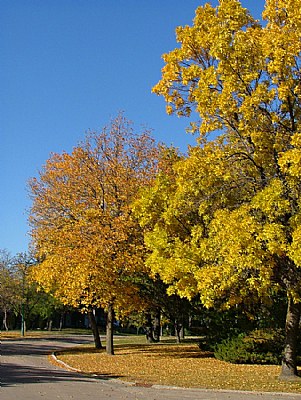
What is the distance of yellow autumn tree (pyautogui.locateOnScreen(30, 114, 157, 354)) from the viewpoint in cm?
2267

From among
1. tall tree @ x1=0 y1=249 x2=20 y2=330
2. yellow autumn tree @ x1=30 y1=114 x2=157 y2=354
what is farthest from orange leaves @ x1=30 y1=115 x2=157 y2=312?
tall tree @ x1=0 y1=249 x2=20 y2=330

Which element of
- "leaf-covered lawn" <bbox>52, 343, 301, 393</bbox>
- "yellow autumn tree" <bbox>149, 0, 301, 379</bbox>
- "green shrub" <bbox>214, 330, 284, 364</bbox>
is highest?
"yellow autumn tree" <bbox>149, 0, 301, 379</bbox>

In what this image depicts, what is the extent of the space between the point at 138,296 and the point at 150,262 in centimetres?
914

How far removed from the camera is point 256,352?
66.2 feet

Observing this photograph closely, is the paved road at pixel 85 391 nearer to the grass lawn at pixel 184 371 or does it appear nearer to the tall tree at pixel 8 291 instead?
the grass lawn at pixel 184 371

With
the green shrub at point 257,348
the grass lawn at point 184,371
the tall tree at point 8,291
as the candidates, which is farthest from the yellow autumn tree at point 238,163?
the tall tree at point 8,291

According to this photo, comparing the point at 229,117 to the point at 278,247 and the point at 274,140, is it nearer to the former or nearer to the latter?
the point at 274,140

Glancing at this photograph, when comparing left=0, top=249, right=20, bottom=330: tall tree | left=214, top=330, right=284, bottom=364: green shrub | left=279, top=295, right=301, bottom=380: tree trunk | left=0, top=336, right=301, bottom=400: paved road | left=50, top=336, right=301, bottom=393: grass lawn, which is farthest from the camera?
left=0, top=249, right=20, bottom=330: tall tree

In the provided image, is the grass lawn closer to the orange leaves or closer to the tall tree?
the orange leaves

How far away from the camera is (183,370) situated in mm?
18609

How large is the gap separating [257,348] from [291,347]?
5049 mm

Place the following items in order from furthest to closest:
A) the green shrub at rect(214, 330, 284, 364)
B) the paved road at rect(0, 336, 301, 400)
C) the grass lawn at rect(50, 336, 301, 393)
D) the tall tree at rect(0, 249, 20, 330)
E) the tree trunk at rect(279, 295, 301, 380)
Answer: the tall tree at rect(0, 249, 20, 330) → the green shrub at rect(214, 330, 284, 364) → the tree trunk at rect(279, 295, 301, 380) → the grass lawn at rect(50, 336, 301, 393) → the paved road at rect(0, 336, 301, 400)

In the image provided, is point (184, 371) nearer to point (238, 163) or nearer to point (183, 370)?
point (183, 370)

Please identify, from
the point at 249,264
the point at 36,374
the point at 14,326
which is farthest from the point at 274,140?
the point at 14,326
